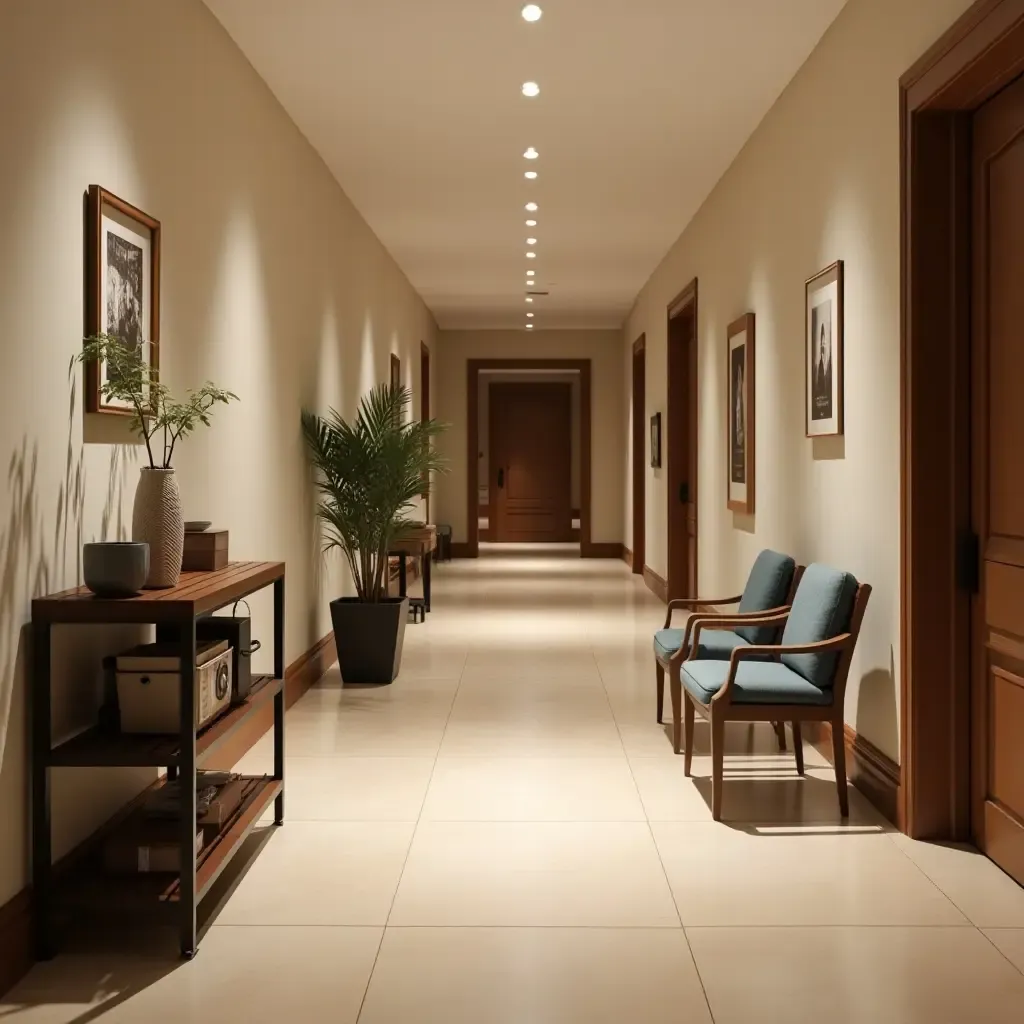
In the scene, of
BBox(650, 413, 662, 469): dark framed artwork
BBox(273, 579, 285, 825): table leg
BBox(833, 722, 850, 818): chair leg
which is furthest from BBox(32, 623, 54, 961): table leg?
BBox(650, 413, 662, 469): dark framed artwork

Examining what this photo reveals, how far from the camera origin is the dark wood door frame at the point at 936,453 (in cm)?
387

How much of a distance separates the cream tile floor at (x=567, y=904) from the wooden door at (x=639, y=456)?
777 centimetres

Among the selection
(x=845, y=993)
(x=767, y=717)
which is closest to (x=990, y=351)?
(x=767, y=717)

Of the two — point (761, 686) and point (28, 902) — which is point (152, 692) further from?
point (761, 686)

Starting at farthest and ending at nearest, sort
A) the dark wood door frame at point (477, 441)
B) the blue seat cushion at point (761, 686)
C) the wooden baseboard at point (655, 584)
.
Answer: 1. the dark wood door frame at point (477, 441)
2. the wooden baseboard at point (655, 584)
3. the blue seat cushion at point (761, 686)

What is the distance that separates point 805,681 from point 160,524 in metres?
2.44

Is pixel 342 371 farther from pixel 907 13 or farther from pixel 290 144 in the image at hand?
pixel 907 13

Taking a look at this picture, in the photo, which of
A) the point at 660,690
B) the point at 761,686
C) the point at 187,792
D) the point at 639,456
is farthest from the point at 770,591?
the point at 639,456

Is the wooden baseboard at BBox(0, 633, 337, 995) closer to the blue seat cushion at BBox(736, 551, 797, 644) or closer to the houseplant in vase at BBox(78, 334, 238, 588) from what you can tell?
the houseplant in vase at BBox(78, 334, 238, 588)

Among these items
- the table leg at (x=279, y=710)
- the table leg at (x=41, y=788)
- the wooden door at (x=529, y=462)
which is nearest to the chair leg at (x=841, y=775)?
the table leg at (x=279, y=710)

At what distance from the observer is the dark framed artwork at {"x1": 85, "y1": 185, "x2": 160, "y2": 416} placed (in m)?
3.40

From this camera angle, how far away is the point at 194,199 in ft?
14.9

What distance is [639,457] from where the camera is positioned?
44.6 feet

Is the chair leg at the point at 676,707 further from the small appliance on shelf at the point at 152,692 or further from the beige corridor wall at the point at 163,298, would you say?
the small appliance on shelf at the point at 152,692
